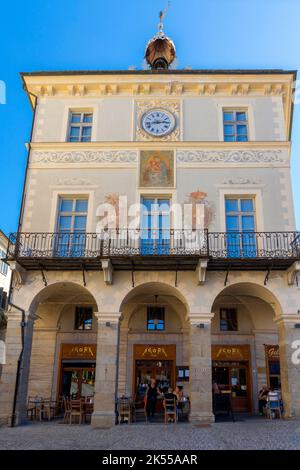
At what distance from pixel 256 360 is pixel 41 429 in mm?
8741

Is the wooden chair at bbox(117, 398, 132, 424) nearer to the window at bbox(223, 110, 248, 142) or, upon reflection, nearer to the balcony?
the balcony

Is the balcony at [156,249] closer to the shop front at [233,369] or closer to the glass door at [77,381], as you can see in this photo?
the shop front at [233,369]

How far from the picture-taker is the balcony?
46.3ft

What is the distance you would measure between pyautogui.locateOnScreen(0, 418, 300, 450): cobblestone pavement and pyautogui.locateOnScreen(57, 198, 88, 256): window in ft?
19.3

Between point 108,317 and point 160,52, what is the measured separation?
1409 centimetres

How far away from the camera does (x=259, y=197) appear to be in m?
16.0

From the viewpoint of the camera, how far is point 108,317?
47.2 ft

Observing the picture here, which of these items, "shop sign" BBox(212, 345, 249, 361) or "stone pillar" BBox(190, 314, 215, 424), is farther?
"shop sign" BBox(212, 345, 249, 361)

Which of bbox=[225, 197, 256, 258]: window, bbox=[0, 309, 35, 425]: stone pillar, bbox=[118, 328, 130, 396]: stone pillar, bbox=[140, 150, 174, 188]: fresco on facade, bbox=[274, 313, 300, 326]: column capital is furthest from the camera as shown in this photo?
bbox=[118, 328, 130, 396]: stone pillar

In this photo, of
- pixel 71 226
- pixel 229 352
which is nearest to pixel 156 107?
pixel 71 226

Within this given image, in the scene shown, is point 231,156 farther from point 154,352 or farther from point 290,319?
point 154,352


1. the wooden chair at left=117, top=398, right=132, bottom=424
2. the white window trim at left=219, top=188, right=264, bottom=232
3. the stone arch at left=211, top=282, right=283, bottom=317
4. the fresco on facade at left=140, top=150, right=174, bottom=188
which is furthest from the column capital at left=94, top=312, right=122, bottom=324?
the fresco on facade at left=140, top=150, right=174, bottom=188
